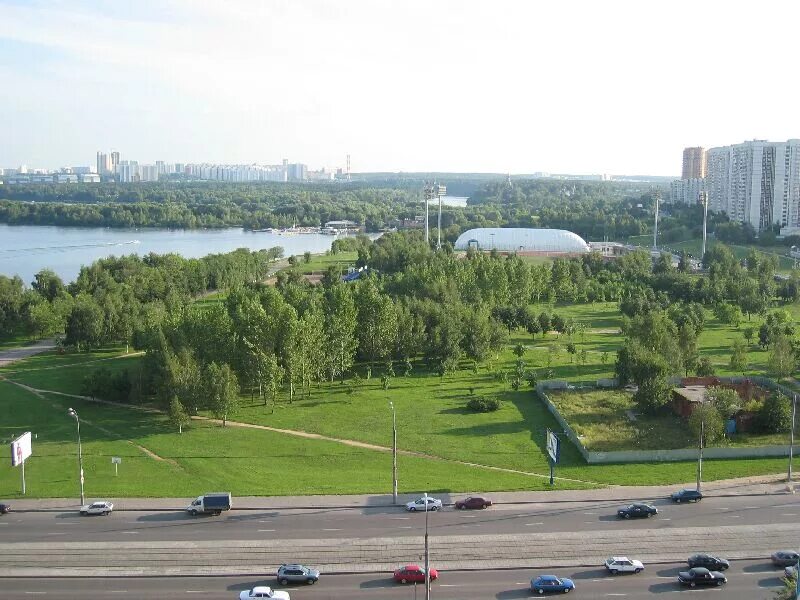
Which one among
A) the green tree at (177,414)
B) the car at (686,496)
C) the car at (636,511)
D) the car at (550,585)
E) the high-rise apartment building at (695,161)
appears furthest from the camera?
the high-rise apartment building at (695,161)

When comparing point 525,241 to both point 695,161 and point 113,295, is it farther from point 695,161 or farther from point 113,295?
point 695,161

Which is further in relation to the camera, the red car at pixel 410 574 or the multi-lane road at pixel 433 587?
the red car at pixel 410 574

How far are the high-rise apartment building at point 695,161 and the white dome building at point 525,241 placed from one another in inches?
3354

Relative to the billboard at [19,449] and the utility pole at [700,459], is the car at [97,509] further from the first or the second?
the utility pole at [700,459]

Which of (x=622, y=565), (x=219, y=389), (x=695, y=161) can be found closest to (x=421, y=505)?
(x=622, y=565)

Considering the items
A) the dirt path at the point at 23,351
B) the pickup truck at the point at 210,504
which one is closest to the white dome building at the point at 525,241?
the dirt path at the point at 23,351

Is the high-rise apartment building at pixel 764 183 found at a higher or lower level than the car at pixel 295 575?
higher

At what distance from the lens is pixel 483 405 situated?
107 ft

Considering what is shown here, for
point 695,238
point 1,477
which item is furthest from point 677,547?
point 695,238

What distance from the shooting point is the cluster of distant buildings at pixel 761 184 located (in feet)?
315

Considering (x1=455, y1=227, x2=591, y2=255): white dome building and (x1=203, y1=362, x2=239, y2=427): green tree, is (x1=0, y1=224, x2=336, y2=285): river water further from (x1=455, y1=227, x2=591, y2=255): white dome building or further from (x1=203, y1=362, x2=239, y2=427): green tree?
(x1=203, y1=362, x2=239, y2=427): green tree

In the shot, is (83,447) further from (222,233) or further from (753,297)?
(222,233)

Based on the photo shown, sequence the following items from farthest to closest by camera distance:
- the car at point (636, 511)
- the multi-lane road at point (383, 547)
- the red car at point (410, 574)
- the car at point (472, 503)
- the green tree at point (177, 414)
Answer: the green tree at point (177, 414)
the car at point (472, 503)
the car at point (636, 511)
the multi-lane road at point (383, 547)
the red car at point (410, 574)

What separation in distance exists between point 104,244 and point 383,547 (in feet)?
A: 332
